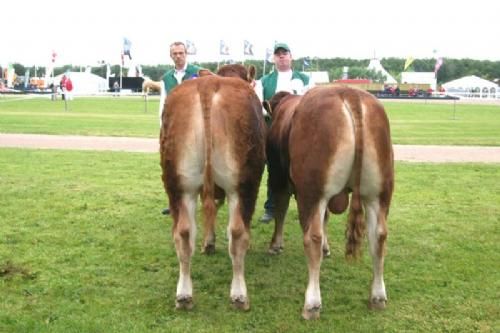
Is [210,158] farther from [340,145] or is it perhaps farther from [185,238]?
[340,145]

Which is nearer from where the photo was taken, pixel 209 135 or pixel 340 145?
pixel 340 145

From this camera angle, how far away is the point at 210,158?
4941 mm

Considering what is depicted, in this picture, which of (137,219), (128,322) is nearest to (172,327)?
(128,322)

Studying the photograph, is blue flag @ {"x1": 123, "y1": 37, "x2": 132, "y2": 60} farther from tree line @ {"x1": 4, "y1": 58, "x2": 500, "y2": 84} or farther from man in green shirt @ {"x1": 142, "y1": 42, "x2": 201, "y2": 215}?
man in green shirt @ {"x1": 142, "y1": 42, "x2": 201, "y2": 215}

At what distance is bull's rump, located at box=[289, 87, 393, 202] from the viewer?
4797 millimetres

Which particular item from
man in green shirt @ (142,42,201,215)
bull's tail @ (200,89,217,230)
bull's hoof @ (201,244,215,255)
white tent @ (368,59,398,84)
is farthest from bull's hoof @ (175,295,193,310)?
white tent @ (368,59,398,84)

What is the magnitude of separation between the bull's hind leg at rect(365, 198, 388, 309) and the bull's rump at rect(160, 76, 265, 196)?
112 centimetres

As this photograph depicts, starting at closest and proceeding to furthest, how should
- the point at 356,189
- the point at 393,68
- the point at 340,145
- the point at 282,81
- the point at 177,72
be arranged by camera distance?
the point at 340,145 < the point at 356,189 < the point at 282,81 < the point at 177,72 < the point at 393,68

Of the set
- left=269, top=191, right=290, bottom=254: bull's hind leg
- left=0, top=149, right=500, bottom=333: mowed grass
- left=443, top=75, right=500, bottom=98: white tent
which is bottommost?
left=0, top=149, right=500, bottom=333: mowed grass

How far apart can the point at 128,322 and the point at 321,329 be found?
1625 millimetres

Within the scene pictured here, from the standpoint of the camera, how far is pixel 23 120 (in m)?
26.4

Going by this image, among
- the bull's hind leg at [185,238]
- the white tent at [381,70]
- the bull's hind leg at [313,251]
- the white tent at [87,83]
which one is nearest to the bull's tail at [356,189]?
the bull's hind leg at [313,251]

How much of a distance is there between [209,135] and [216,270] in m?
2.09

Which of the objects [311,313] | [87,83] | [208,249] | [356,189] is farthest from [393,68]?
[311,313]
